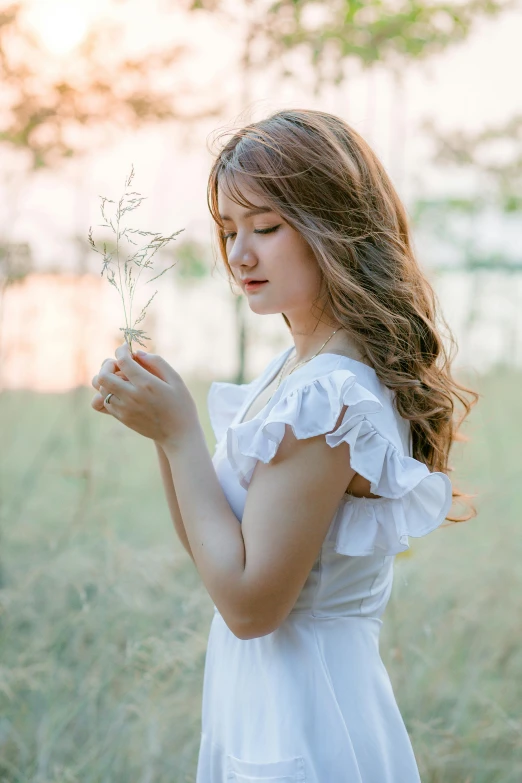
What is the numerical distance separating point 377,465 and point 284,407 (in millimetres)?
154

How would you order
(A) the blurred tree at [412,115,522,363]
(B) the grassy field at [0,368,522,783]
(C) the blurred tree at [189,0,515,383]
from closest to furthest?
1. (B) the grassy field at [0,368,522,783]
2. (C) the blurred tree at [189,0,515,383]
3. (A) the blurred tree at [412,115,522,363]

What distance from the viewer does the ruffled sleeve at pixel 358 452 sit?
112 centimetres

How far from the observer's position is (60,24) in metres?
2.86

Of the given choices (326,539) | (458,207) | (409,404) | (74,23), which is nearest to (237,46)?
(74,23)

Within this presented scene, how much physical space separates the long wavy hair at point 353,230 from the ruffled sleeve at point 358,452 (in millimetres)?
85

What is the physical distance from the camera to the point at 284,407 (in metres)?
1.15

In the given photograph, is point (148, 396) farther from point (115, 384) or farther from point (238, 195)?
point (238, 195)

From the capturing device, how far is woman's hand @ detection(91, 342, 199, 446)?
121cm

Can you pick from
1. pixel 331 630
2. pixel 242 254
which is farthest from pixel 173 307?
pixel 331 630

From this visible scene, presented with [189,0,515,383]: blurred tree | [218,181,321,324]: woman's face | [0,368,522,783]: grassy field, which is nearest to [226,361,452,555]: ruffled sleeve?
[218,181,321,324]: woman's face

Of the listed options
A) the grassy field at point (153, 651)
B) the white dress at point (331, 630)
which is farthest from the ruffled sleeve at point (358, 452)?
the grassy field at point (153, 651)

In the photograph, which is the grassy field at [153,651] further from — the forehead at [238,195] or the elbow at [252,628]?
the forehead at [238,195]

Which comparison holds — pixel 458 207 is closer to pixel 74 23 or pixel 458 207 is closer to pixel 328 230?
pixel 74 23

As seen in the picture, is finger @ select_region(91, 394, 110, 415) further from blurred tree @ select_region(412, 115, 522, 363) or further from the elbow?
blurred tree @ select_region(412, 115, 522, 363)
